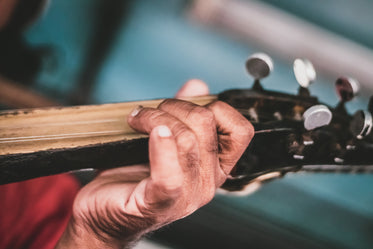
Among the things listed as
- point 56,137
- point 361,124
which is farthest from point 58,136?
point 361,124

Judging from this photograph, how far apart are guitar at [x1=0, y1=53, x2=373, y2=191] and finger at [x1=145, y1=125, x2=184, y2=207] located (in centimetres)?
15

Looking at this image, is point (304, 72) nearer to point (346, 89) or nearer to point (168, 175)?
point (346, 89)

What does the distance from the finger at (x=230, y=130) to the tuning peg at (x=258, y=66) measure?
23cm

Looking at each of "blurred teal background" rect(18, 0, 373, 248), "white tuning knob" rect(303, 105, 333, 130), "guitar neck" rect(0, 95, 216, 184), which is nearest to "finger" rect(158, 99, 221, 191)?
"guitar neck" rect(0, 95, 216, 184)

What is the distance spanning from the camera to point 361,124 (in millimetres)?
840

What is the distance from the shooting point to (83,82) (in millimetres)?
2488

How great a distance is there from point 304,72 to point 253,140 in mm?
298

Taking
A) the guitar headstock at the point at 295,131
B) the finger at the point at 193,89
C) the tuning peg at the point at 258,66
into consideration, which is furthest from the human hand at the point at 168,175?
the finger at the point at 193,89

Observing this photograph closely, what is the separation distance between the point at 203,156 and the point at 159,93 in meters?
1.81

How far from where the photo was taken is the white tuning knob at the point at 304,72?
34.5 inches

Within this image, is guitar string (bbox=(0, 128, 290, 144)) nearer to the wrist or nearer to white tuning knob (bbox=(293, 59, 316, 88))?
the wrist

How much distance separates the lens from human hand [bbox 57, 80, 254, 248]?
574mm

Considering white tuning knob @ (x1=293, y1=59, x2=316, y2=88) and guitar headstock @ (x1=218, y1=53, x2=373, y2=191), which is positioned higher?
white tuning knob @ (x1=293, y1=59, x2=316, y2=88)

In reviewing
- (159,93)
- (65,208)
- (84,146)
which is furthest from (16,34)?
(84,146)
